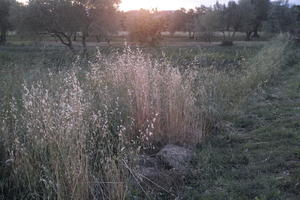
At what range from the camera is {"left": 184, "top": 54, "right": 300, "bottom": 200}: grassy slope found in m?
4.17

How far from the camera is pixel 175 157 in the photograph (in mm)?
4898

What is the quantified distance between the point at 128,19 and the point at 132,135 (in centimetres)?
4257

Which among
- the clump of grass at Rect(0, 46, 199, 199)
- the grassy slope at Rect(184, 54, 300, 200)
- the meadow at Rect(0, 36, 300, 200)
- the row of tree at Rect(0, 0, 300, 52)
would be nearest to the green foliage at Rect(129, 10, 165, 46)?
the row of tree at Rect(0, 0, 300, 52)

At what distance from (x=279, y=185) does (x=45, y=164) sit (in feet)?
8.97

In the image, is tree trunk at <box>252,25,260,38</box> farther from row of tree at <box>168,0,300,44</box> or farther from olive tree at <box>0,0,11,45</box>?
olive tree at <box>0,0,11,45</box>

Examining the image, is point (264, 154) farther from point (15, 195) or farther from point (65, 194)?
point (15, 195)

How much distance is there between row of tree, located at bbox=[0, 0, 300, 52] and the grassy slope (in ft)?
79.8

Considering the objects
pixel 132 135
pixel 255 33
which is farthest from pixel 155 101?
pixel 255 33

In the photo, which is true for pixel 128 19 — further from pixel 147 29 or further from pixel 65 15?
pixel 65 15

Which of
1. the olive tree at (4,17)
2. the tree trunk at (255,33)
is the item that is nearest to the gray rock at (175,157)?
the olive tree at (4,17)

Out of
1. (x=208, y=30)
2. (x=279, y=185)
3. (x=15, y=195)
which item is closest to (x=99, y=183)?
(x=15, y=195)

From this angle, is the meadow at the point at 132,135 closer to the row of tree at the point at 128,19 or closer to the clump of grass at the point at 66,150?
the clump of grass at the point at 66,150

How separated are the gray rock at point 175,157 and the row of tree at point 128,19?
2550 centimetres

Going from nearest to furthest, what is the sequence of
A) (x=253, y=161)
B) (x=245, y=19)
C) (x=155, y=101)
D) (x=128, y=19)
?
(x=253, y=161)
(x=155, y=101)
(x=128, y=19)
(x=245, y=19)
